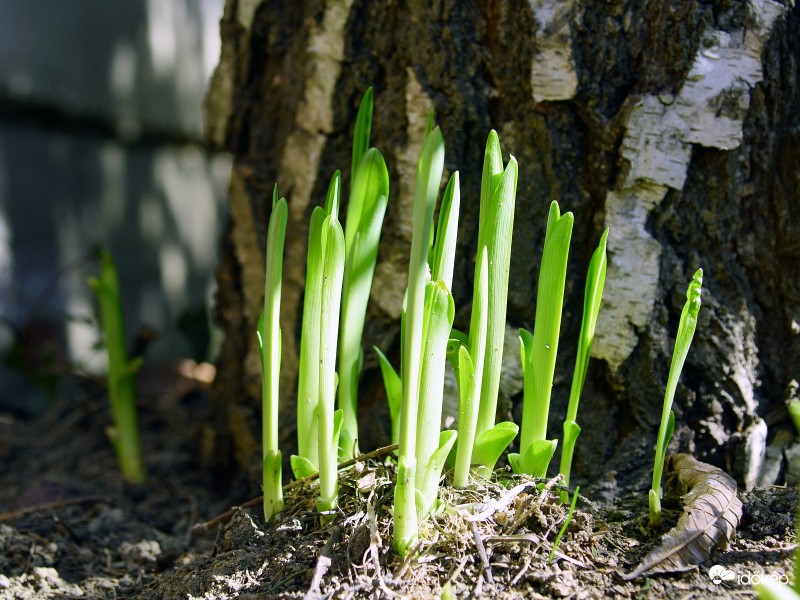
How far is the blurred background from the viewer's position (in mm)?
2006

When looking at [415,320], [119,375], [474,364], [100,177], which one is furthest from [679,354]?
[100,177]

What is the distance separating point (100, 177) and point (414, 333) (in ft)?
6.06

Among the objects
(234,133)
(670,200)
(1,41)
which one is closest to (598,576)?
(670,200)

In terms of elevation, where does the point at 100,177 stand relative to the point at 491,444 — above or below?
above

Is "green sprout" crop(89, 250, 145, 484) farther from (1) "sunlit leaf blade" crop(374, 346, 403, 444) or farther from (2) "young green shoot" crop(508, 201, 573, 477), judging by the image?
(2) "young green shoot" crop(508, 201, 573, 477)

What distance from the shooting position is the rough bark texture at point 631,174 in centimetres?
100

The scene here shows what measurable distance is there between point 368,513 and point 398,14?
74 centimetres

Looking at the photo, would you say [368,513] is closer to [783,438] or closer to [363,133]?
[363,133]

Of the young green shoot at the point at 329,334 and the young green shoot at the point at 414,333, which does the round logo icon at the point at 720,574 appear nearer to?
the young green shoot at the point at 414,333

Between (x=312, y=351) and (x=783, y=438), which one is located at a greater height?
(x=312, y=351)

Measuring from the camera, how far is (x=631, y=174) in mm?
1012

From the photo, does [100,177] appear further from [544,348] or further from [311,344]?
[544,348]

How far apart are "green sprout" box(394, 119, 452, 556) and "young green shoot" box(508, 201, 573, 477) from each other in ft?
0.47

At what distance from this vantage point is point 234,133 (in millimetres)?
1396
